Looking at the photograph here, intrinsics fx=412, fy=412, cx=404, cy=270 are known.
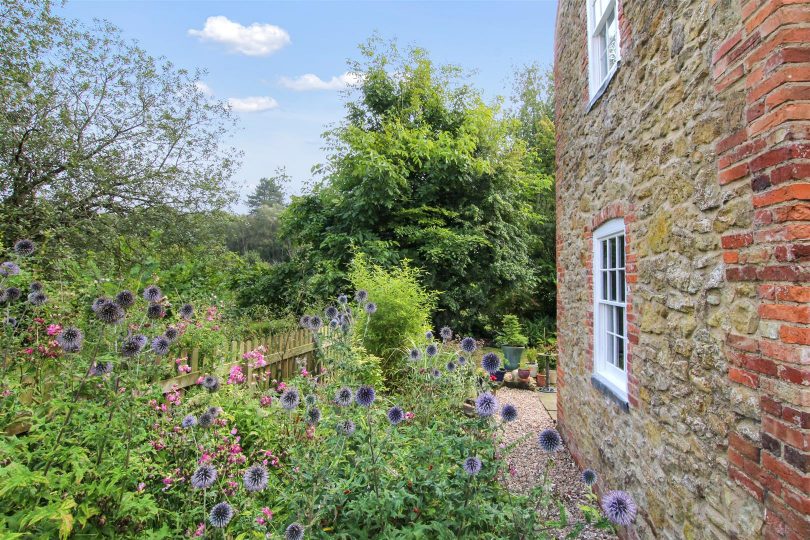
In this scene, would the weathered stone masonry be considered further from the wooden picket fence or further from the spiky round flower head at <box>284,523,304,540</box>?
the wooden picket fence

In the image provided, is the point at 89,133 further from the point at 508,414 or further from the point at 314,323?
the point at 508,414

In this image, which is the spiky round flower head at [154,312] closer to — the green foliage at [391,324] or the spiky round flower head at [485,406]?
the spiky round flower head at [485,406]

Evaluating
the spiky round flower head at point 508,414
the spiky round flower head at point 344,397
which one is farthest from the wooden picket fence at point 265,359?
the spiky round flower head at point 508,414

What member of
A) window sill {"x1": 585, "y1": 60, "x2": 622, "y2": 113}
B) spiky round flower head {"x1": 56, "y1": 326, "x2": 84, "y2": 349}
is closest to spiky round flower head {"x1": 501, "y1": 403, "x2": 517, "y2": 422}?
spiky round flower head {"x1": 56, "y1": 326, "x2": 84, "y2": 349}

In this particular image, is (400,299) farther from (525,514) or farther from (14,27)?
(14,27)

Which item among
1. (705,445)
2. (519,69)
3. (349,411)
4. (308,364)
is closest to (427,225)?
(308,364)

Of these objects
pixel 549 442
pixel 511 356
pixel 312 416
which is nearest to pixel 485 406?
pixel 549 442

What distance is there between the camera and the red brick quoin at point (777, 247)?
159cm

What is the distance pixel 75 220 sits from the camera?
7328mm

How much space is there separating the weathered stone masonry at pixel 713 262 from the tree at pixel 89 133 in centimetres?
781

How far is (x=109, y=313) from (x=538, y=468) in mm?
3482

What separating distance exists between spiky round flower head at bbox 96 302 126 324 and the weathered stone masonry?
3205 millimetres

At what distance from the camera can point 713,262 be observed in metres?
2.13

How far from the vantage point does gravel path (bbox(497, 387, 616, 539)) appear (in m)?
3.76
